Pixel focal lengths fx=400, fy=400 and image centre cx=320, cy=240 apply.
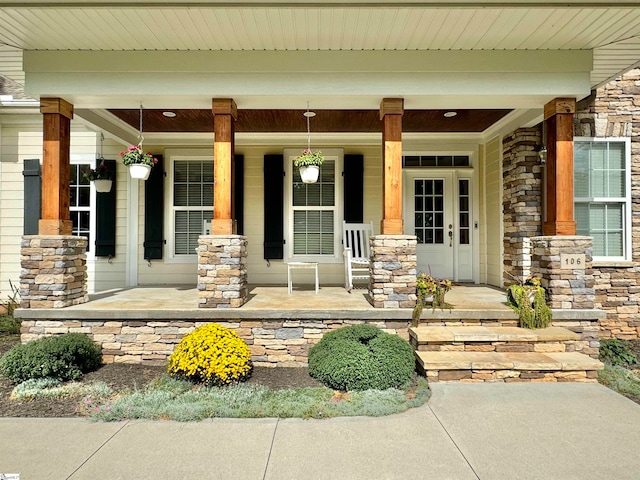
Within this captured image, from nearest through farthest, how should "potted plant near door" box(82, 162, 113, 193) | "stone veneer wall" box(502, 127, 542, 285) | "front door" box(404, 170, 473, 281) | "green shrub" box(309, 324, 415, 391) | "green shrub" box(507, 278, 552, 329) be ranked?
"green shrub" box(309, 324, 415, 391) → "green shrub" box(507, 278, 552, 329) → "stone veneer wall" box(502, 127, 542, 285) → "potted plant near door" box(82, 162, 113, 193) → "front door" box(404, 170, 473, 281)

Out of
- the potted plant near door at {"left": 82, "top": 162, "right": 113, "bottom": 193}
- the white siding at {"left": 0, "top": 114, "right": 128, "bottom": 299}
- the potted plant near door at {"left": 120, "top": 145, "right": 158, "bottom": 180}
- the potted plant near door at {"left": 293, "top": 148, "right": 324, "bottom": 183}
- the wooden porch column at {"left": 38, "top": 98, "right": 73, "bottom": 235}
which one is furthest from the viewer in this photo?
the white siding at {"left": 0, "top": 114, "right": 128, "bottom": 299}

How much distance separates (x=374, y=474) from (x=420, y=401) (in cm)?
103

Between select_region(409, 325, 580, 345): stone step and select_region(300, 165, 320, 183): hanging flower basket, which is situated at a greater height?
select_region(300, 165, 320, 183): hanging flower basket

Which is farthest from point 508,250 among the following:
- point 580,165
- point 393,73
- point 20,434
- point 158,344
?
point 20,434

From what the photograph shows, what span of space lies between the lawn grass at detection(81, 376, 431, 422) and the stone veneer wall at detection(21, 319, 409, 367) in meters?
0.66

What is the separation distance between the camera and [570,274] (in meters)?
4.10

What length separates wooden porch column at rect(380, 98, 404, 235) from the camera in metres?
4.23

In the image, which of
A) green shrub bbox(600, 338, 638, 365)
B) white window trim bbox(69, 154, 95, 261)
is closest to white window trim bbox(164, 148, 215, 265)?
white window trim bbox(69, 154, 95, 261)

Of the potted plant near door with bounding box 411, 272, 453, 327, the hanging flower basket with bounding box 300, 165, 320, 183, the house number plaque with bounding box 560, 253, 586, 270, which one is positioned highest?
the hanging flower basket with bounding box 300, 165, 320, 183

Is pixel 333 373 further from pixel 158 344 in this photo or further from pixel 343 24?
pixel 343 24

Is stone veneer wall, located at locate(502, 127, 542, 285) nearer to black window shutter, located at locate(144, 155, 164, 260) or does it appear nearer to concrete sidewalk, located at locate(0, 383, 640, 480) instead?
concrete sidewalk, located at locate(0, 383, 640, 480)

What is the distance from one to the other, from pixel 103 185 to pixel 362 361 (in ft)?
16.0

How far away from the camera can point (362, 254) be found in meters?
5.89

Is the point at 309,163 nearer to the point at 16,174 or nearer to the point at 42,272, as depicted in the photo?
the point at 42,272
